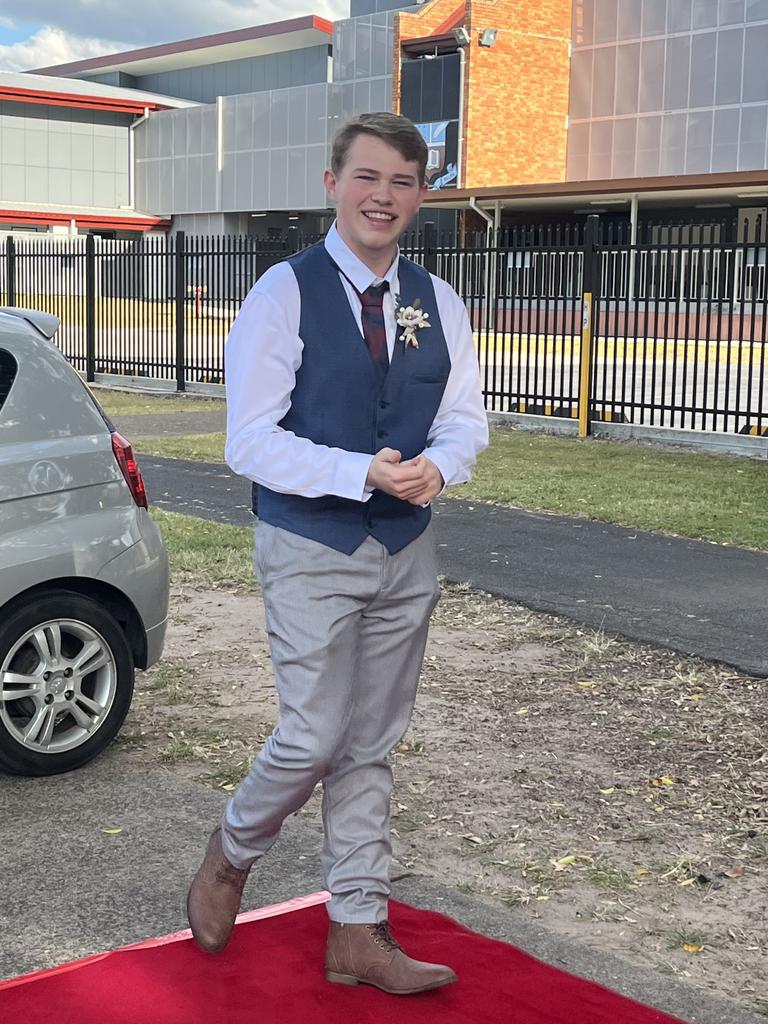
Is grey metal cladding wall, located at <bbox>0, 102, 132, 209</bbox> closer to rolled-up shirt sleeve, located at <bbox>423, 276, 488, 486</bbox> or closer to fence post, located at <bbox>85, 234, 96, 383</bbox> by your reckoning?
fence post, located at <bbox>85, 234, 96, 383</bbox>

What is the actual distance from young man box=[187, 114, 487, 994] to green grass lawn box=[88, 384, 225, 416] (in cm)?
1568

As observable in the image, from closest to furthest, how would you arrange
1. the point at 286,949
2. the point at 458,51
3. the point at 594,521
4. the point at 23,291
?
the point at 286,949 → the point at 594,521 → the point at 23,291 → the point at 458,51

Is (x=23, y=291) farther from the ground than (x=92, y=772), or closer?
farther from the ground

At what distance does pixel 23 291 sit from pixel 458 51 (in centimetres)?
2602

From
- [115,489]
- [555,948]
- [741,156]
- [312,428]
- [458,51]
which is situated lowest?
[555,948]

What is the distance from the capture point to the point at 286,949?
11.8 ft

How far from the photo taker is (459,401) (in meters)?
3.42

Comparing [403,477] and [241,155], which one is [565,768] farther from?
[241,155]

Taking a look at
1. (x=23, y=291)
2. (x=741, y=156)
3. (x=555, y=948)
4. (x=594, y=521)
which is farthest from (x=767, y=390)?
(x=741, y=156)

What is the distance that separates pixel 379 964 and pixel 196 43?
7096 centimetres

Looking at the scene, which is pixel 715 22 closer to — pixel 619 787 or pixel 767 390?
pixel 767 390

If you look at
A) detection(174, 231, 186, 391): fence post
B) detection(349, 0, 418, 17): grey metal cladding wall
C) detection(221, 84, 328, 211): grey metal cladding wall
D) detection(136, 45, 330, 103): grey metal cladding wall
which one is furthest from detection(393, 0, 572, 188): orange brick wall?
detection(174, 231, 186, 391): fence post

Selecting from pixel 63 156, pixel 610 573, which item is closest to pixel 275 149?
pixel 63 156

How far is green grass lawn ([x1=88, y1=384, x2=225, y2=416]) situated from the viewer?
19297 millimetres
